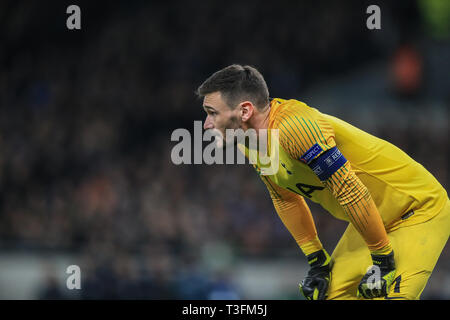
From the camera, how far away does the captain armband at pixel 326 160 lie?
4215mm

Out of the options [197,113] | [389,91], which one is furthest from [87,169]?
[389,91]

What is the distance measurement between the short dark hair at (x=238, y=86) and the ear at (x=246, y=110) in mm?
28

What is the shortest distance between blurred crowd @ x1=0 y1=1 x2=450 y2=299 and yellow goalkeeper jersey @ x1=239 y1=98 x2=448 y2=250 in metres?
5.05

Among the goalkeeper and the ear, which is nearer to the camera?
the goalkeeper

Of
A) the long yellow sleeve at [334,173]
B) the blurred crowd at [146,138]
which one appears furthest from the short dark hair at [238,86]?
the blurred crowd at [146,138]

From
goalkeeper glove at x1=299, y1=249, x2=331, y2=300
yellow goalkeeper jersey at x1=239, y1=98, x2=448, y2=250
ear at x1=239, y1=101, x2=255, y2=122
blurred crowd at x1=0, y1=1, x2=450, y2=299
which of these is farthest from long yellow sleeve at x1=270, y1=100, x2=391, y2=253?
blurred crowd at x1=0, y1=1, x2=450, y2=299

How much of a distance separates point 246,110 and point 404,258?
140cm

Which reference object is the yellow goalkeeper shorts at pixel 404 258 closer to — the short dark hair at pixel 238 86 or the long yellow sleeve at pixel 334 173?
the long yellow sleeve at pixel 334 173

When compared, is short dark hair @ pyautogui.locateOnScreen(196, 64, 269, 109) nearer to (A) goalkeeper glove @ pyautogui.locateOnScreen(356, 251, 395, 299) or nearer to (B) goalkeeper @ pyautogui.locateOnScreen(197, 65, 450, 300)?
(B) goalkeeper @ pyautogui.locateOnScreen(197, 65, 450, 300)

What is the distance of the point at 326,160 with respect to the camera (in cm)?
421

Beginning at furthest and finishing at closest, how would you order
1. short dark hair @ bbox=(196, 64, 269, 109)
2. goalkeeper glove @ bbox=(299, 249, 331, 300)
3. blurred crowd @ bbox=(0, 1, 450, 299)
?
blurred crowd @ bbox=(0, 1, 450, 299), goalkeeper glove @ bbox=(299, 249, 331, 300), short dark hair @ bbox=(196, 64, 269, 109)

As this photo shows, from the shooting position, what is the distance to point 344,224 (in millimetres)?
10992

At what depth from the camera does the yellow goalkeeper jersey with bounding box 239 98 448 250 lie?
4246mm

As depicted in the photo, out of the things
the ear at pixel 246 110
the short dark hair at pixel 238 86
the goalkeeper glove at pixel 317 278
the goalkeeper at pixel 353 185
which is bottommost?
the goalkeeper glove at pixel 317 278
